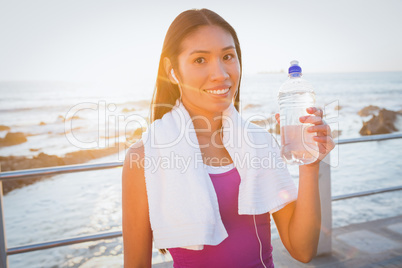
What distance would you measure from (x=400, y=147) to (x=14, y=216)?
14205mm

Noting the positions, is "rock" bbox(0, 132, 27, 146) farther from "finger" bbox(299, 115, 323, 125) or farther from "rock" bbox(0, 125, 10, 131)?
"finger" bbox(299, 115, 323, 125)

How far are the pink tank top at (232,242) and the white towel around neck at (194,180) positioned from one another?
0.05 m

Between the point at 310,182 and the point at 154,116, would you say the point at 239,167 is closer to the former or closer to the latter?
the point at 310,182

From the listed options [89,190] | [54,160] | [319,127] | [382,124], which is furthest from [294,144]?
[382,124]

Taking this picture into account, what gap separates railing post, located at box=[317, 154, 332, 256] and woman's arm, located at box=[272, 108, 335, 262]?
1.33m

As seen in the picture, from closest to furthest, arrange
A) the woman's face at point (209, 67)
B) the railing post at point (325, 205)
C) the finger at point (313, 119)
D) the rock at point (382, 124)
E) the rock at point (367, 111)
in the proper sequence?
1. the finger at point (313, 119)
2. the woman's face at point (209, 67)
3. the railing post at point (325, 205)
4. the rock at point (382, 124)
5. the rock at point (367, 111)

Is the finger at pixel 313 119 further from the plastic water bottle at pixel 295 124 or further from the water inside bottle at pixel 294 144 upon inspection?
the water inside bottle at pixel 294 144

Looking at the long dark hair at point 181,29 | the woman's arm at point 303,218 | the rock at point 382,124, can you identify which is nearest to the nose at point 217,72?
the long dark hair at point 181,29

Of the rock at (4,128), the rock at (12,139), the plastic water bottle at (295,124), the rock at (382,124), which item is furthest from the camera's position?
the rock at (4,128)

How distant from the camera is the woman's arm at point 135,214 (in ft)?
4.60

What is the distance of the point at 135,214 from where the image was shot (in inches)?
55.6

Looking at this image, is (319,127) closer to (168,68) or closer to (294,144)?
(294,144)

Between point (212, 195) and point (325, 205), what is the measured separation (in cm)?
185

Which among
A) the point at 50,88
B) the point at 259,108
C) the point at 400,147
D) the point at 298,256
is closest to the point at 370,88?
the point at 259,108
